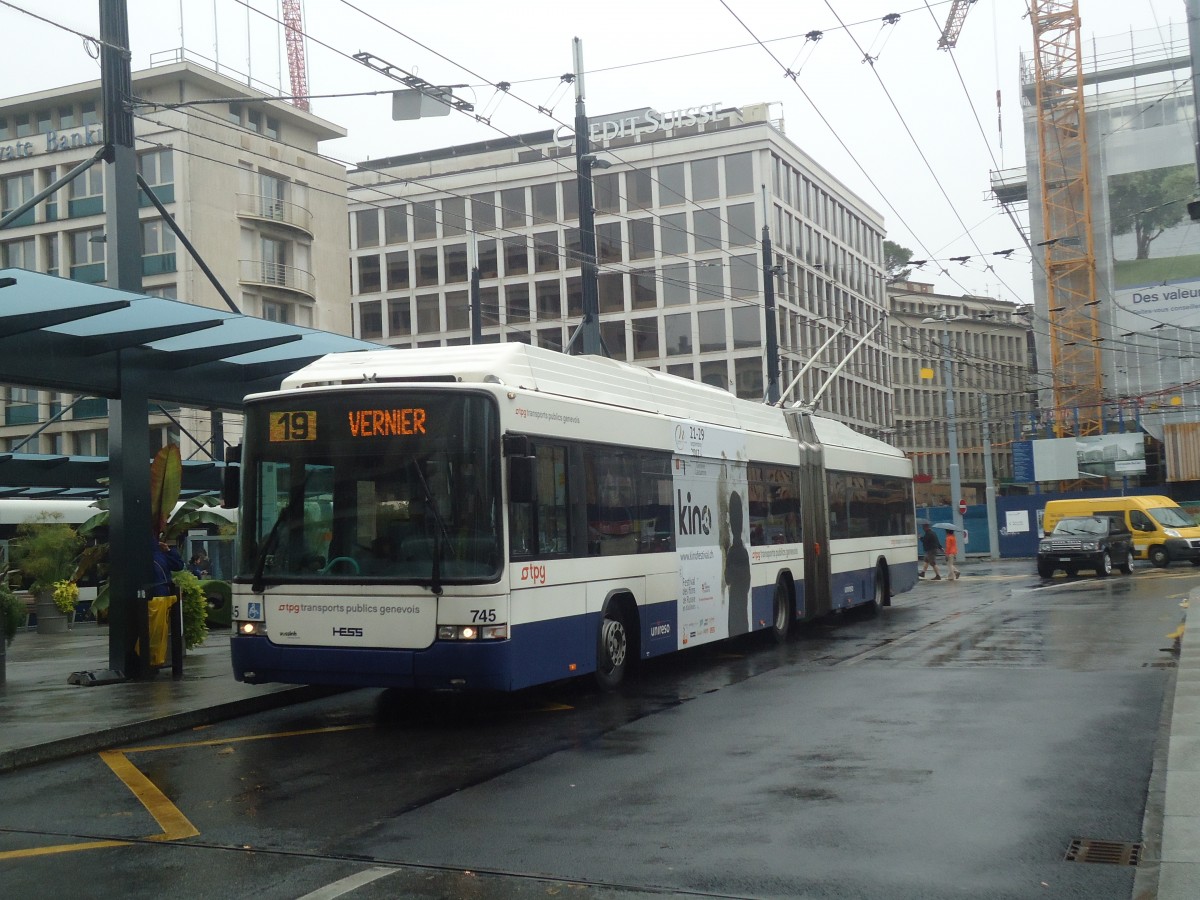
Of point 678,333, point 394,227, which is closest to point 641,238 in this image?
point 678,333

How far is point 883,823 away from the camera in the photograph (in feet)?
23.3

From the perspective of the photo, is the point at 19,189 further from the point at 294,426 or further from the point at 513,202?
the point at 294,426

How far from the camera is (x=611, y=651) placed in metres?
13.0

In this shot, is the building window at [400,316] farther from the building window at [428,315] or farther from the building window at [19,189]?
the building window at [19,189]

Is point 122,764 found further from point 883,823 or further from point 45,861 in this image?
point 883,823

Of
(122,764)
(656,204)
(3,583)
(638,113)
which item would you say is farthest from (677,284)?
(122,764)

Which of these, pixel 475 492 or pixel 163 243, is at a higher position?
pixel 163 243

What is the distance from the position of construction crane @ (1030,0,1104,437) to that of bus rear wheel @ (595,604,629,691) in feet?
172

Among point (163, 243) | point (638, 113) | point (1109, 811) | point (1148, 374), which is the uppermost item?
point (638, 113)

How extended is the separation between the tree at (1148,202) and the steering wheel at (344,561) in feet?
169

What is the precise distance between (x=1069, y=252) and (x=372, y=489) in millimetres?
58319

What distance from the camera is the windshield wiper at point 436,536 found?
1069cm

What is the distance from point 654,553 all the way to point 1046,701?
162 inches

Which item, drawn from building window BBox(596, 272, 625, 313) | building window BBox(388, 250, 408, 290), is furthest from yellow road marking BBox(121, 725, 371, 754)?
building window BBox(388, 250, 408, 290)
